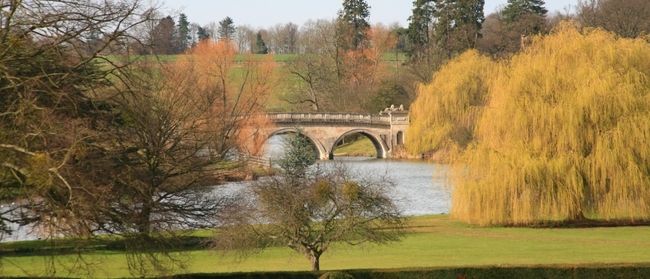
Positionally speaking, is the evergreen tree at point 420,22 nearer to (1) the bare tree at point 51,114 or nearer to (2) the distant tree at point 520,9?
(2) the distant tree at point 520,9

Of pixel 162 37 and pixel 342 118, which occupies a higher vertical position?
pixel 162 37

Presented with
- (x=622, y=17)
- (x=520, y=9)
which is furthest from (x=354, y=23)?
(x=622, y=17)

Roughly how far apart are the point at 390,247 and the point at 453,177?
615cm

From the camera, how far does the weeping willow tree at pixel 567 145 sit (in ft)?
107

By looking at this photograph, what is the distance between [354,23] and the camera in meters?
94.2

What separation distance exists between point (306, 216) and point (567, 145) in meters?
12.5

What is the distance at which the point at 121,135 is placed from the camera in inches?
701

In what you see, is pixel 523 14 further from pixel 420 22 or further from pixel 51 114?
pixel 51 114

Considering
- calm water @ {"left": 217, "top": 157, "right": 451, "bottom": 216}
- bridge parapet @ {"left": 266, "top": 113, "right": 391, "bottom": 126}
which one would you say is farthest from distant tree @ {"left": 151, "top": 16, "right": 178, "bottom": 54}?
bridge parapet @ {"left": 266, "top": 113, "right": 391, "bottom": 126}

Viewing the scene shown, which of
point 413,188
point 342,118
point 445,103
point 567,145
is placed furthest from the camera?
point 342,118

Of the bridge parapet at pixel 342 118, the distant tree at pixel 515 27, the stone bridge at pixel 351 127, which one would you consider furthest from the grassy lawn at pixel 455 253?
the distant tree at pixel 515 27

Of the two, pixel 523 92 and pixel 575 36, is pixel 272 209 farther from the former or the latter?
pixel 575 36

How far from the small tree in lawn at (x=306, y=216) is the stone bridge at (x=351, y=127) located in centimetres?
4655

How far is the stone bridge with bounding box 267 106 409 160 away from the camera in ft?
239
